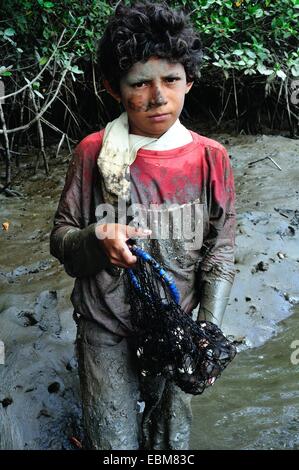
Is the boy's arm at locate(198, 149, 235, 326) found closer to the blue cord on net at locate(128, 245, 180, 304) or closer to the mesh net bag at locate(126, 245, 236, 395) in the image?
the mesh net bag at locate(126, 245, 236, 395)

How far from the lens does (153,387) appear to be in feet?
8.42

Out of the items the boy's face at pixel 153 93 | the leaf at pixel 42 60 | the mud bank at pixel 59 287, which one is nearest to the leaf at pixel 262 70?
the mud bank at pixel 59 287

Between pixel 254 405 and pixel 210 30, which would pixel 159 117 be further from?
pixel 210 30

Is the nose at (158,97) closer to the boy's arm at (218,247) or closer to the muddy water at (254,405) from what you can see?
the boy's arm at (218,247)

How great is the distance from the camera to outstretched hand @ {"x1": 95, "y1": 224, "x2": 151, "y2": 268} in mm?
2002

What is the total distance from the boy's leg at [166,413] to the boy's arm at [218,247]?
37cm

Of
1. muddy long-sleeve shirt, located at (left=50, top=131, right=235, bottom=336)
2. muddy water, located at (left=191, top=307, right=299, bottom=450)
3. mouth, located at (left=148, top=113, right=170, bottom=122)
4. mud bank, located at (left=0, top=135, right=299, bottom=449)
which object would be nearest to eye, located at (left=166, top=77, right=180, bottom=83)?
mouth, located at (left=148, top=113, right=170, bottom=122)

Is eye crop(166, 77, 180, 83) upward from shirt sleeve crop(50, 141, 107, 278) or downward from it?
upward

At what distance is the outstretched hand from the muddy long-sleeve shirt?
0.23m

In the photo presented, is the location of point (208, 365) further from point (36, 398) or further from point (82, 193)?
point (36, 398)

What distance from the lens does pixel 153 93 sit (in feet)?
7.45

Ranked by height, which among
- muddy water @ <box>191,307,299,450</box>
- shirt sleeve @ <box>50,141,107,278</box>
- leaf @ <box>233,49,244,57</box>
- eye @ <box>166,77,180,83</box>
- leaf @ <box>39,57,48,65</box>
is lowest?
muddy water @ <box>191,307,299,450</box>

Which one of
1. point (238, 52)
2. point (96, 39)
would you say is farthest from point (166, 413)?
point (238, 52)

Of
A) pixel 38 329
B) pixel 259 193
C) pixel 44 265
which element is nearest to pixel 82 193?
pixel 38 329
